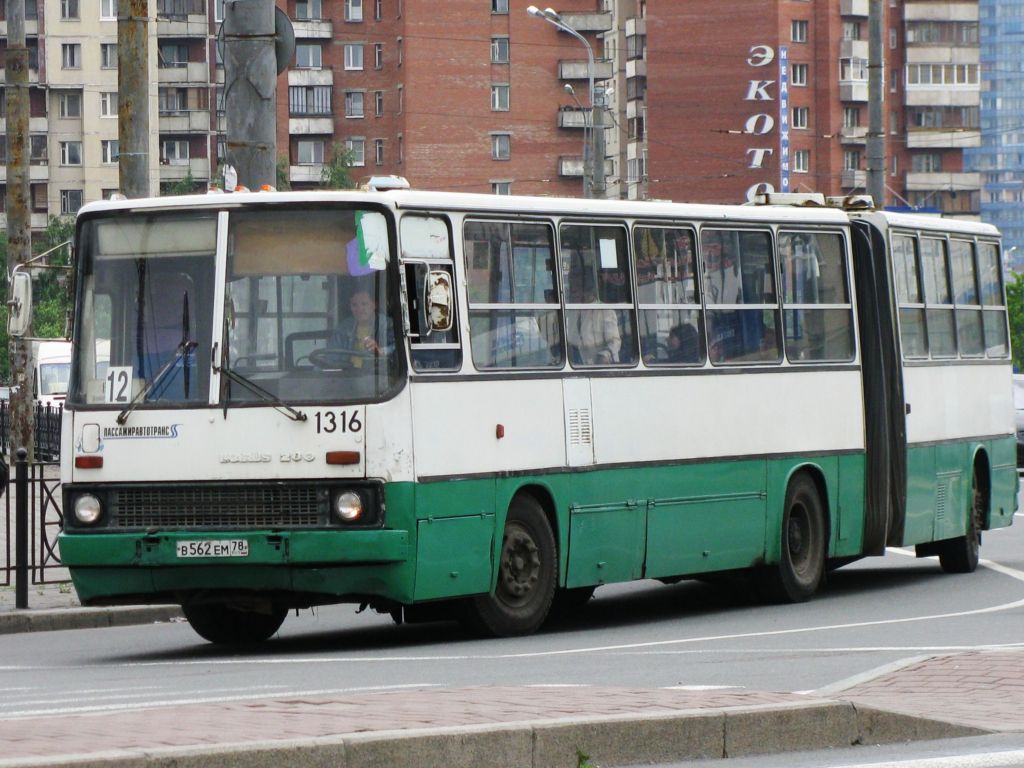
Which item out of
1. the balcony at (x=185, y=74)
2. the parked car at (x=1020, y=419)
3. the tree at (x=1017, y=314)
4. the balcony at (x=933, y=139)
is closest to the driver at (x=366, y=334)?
the parked car at (x=1020, y=419)

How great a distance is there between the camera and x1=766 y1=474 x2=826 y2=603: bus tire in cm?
1788

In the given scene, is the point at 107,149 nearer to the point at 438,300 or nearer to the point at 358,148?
the point at 358,148

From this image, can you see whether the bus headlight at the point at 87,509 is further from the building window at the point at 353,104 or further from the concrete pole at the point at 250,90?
the building window at the point at 353,104

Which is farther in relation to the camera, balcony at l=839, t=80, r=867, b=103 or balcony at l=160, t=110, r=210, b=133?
→ balcony at l=160, t=110, r=210, b=133

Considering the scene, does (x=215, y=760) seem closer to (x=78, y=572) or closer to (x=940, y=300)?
(x=78, y=572)

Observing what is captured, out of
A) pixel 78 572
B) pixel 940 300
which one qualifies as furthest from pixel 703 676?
pixel 940 300

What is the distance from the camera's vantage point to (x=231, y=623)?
15.4 meters

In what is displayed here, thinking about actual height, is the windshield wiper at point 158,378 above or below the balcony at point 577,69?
below

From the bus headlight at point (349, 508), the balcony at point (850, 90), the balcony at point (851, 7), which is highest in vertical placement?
the balcony at point (851, 7)

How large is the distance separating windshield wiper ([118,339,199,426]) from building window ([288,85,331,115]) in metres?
113

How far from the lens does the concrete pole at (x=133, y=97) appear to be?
2025cm

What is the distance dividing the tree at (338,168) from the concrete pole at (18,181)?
86744 mm

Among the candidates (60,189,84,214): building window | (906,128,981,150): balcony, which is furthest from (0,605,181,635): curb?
(906,128,981,150): balcony

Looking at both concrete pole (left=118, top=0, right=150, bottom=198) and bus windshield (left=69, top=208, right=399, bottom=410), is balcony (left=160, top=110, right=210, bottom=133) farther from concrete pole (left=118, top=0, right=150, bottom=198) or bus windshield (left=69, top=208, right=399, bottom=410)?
bus windshield (left=69, top=208, right=399, bottom=410)
